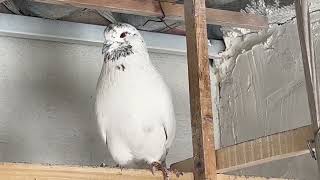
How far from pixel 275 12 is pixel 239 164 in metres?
0.70

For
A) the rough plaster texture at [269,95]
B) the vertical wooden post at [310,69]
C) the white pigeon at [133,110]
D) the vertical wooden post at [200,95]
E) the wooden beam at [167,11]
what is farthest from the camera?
the rough plaster texture at [269,95]

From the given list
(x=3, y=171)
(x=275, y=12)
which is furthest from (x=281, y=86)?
(x=3, y=171)

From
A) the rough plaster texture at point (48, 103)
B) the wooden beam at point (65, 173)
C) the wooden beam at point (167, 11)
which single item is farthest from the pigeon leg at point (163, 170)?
the rough plaster texture at point (48, 103)

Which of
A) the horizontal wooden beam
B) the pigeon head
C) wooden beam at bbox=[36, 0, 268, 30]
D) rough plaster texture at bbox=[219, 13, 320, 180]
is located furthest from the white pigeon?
rough plaster texture at bbox=[219, 13, 320, 180]

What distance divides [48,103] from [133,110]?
0.45m

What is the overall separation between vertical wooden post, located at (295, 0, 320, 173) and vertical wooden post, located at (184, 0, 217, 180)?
19 centimetres

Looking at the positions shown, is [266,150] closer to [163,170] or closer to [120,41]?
[163,170]

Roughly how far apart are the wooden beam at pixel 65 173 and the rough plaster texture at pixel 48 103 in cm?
61

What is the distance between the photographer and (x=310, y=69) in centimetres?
83

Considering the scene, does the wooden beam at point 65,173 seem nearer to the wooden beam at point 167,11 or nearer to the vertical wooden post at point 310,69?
the vertical wooden post at point 310,69

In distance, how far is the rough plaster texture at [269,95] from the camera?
1438 mm

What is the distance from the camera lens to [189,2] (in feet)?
3.31

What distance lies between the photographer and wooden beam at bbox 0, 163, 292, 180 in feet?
2.93

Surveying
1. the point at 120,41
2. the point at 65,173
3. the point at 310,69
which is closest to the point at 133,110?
the point at 120,41
